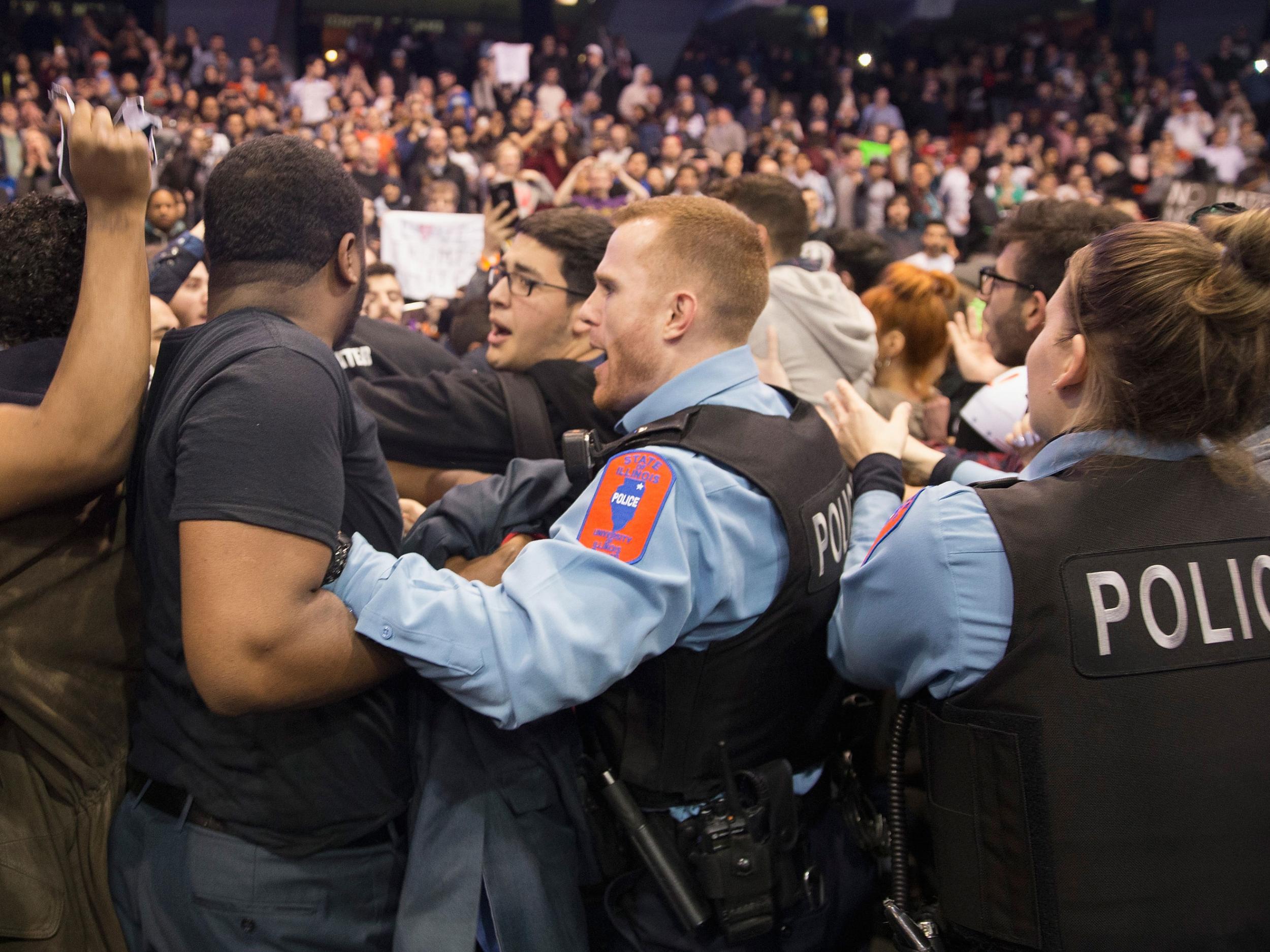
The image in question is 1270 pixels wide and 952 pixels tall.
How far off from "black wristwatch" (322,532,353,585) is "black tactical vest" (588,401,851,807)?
18.8 inches

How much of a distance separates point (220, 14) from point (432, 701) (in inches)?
737

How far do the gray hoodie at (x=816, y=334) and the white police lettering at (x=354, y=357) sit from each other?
4.13 feet

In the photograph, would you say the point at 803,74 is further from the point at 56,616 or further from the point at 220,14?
the point at 56,616

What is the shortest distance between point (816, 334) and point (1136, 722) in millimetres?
2229

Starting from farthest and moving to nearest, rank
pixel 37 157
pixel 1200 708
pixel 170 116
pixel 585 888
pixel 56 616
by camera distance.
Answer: pixel 170 116 → pixel 37 157 → pixel 585 888 → pixel 56 616 → pixel 1200 708

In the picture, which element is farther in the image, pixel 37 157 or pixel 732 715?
pixel 37 157

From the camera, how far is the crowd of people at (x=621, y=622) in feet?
4.78

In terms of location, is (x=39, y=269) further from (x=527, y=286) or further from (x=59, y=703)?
(x=527, y=286)

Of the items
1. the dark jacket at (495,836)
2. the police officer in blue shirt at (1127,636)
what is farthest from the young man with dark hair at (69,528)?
the police officer in blue shirt at (1127,636)

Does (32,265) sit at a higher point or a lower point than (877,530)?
higher

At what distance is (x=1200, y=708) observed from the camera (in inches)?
57.0

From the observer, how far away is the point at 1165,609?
1461 mm

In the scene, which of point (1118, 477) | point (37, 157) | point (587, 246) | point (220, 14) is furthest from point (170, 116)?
point (1118, 477)

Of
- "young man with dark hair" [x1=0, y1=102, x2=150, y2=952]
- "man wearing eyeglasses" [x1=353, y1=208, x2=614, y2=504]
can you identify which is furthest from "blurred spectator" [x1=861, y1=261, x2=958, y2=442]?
"young man with dark hair" [x1=0, y1=102, x2=150, y2=952]
